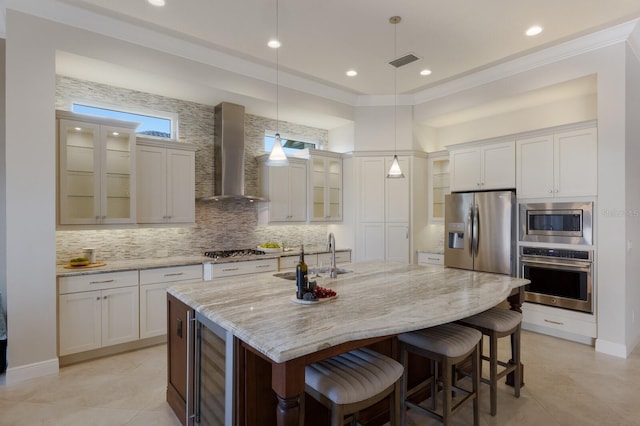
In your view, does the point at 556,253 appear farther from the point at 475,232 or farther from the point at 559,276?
the point at 475,232

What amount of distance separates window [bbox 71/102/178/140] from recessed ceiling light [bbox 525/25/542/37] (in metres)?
4.10

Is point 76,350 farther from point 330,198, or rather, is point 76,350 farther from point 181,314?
point 330,198

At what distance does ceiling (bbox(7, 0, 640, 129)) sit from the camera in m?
3.07

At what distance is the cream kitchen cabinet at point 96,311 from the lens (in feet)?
10.5

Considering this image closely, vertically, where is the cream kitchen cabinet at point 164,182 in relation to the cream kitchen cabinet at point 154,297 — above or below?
above

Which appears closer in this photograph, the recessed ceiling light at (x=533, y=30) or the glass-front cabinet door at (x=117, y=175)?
the recessed ceiling light at (x=533, y=30)

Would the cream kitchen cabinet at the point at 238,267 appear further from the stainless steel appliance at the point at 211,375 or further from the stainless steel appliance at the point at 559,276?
the stainless steel appliance at the point at 559,276

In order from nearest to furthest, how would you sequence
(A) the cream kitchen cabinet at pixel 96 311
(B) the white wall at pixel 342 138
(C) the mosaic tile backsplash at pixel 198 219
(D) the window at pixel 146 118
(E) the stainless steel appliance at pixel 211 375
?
(E) the stainless steel appliance at pixel 211 375, (A) the cream kitchen cabinet at pixel 96 311, (C) the mosaic tile backsplash at pixel 198 219, (D) the window at pixel 146 118, (B) the white wall at pixel 342 138

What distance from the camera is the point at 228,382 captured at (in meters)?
1.75

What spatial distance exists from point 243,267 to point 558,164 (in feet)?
12.6

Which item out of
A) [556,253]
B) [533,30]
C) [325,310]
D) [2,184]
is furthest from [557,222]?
[2,184]

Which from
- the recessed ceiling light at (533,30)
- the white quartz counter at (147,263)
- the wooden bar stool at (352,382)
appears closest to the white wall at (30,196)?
the white quartz counter at (147,263)

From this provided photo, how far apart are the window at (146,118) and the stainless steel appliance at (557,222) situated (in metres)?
4.49

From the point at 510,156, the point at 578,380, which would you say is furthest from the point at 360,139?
the point at 578,380
